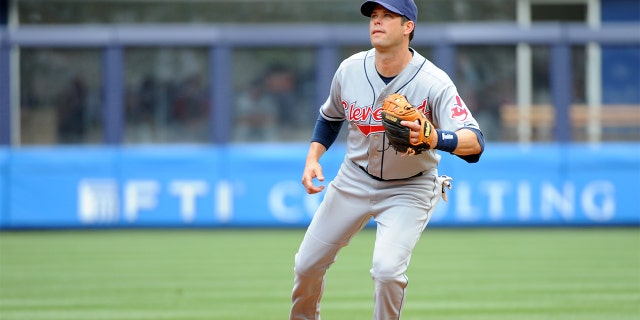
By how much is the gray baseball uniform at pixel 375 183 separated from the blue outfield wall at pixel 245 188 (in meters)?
11.3

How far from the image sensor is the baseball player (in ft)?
20.3

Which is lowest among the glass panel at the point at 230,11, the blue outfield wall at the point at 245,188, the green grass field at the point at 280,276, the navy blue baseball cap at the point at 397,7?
the green grass field at the point at 280,276

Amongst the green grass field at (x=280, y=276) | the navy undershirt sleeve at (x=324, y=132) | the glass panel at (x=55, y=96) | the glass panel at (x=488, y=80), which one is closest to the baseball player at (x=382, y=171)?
the navy undershirt sleeve at (x=324, y=132)

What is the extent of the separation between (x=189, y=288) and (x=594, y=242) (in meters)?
7.02

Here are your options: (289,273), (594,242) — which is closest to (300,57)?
(594,242)

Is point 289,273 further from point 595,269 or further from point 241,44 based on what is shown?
point 241,44

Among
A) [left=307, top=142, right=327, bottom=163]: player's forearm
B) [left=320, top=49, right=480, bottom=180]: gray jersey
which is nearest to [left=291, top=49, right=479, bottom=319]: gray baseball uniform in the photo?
[left=320, top=49, right=480, bottom=180]: gray jersey

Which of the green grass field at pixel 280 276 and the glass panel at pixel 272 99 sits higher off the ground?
the glass panel at pixel 272 99

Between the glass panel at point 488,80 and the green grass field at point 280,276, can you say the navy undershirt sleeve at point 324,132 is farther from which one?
the glass panel at point 488,80

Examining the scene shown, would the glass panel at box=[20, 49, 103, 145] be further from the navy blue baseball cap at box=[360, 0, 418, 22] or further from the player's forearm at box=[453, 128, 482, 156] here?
the player's forearm at box=[453, 128, 482, 156]

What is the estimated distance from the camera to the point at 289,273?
11797mm

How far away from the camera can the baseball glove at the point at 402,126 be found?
582 centimetres

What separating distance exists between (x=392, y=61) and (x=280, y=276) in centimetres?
543

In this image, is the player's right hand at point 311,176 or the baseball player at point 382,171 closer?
the baseball player at point 382,171
